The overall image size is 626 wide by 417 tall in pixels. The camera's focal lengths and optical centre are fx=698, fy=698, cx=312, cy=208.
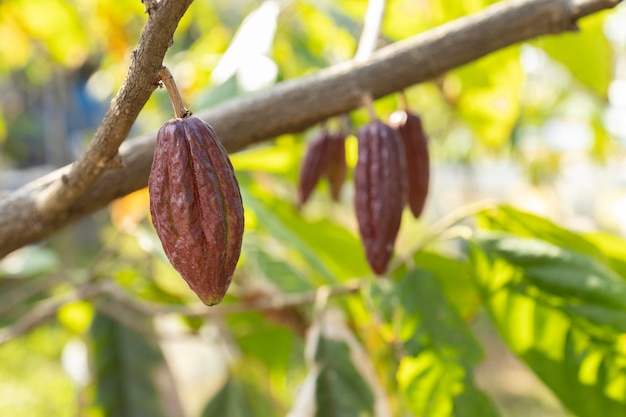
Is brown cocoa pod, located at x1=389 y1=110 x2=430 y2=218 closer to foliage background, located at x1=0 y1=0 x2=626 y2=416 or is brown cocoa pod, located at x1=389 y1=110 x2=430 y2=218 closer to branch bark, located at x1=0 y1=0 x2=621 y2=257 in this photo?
branch bark, located at x1=0 y1=0 x2=621 y2=257

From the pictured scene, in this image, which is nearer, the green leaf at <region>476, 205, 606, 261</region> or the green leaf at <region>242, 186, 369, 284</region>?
the green leaf at <region>476, 205, 606, 261</region>

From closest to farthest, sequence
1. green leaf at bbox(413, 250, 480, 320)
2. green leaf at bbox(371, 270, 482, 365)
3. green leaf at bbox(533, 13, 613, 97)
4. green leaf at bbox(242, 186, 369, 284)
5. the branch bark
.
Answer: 1. the branch bark
2. green leaf at bbox(371, 270, 482, 365)
3. green leaf at bbox(413, 250, 480, 320)
4. green leaf at bbox(242, 186, 369, 284)
5. green leaf at bbox(533, 13, 613, 97)

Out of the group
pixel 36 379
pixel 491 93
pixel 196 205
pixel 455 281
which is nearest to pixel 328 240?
pixel 455 281

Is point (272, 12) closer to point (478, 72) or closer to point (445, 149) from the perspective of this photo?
point (478, 72)

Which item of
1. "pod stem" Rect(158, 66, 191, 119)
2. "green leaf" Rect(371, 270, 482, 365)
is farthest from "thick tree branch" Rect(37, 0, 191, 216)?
"green leaf" Rect(371, 270, 482, 365)

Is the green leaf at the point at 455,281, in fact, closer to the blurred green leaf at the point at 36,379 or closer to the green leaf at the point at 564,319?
the green leaf at the point at 564,319

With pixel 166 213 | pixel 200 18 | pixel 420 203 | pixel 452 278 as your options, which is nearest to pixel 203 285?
pixel 166 213
